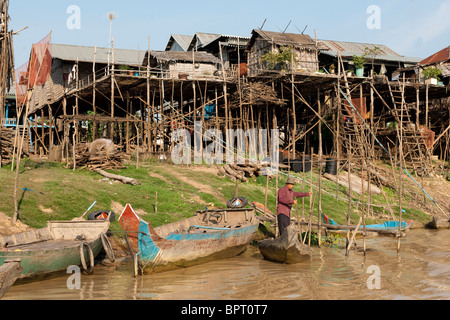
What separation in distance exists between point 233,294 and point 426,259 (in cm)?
691

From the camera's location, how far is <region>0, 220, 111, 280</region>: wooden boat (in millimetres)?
10156

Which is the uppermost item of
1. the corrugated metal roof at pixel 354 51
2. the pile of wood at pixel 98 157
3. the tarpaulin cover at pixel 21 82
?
the corrugated metal roof at pixel 354 51

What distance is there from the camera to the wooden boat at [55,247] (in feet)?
33.3

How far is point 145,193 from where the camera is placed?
18328mm

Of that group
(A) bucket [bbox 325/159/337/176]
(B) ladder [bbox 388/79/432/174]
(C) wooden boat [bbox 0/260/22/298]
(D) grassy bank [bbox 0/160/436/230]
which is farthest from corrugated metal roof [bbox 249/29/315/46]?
(C) wooden boat [bbox 0/260/22/298]

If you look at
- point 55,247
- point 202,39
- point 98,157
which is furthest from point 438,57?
point 55,247

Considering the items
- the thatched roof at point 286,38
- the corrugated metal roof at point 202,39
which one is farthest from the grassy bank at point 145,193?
the corrugated metal roof at point 202,39

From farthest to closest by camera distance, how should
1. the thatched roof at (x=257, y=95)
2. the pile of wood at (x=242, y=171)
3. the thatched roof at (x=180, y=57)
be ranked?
1. the thatched roof at (x=180, y=57)
2. the thatched roof at (x=257, y=95)
3. the pile of wood at (x=242, y=171)

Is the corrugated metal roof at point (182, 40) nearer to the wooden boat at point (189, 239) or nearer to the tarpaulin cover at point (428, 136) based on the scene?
the tarpaulin cover at point (428, 136)

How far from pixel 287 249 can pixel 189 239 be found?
2.39m

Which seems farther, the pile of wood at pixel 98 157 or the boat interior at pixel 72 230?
the pile of wood at pixel 98 157

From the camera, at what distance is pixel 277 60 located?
28641 millimetres

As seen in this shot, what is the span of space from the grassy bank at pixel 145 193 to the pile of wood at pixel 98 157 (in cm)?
52
